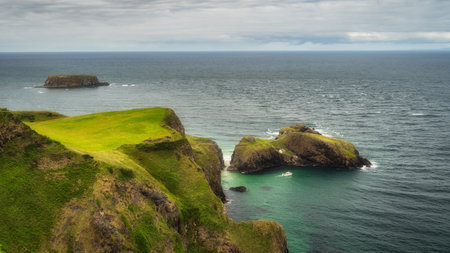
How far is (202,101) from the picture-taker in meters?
137

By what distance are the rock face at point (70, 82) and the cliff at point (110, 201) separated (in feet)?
511

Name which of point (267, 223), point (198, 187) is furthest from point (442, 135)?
point (198, 187)

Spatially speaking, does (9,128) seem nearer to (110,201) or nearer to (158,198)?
(110,201)

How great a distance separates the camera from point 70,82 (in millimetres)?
181250

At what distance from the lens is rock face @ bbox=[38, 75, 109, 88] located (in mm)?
178000

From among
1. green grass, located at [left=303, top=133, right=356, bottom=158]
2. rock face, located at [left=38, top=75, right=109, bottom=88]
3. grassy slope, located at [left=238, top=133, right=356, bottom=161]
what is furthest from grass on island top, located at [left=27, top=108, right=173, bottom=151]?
rock face, located at [left=38, top=75, right=109, bottom=88]

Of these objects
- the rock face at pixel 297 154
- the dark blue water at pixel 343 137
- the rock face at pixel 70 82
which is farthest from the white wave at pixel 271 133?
the rock face at pixel 70 82

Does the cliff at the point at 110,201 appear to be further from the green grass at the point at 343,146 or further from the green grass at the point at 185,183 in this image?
the green grass at the point at 343,146

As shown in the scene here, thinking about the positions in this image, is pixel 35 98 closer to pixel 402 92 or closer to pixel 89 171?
pixel 89 171

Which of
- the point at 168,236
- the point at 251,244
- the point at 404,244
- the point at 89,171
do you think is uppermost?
the point at 89,171

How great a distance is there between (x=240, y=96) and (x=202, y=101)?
841 inches

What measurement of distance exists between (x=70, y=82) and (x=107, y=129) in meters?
153

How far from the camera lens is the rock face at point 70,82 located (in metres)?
178

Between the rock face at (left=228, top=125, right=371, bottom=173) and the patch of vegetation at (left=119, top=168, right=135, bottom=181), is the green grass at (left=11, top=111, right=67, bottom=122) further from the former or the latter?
the patch of vegetation at (left=119, top=168, right=135, bottom=181)
